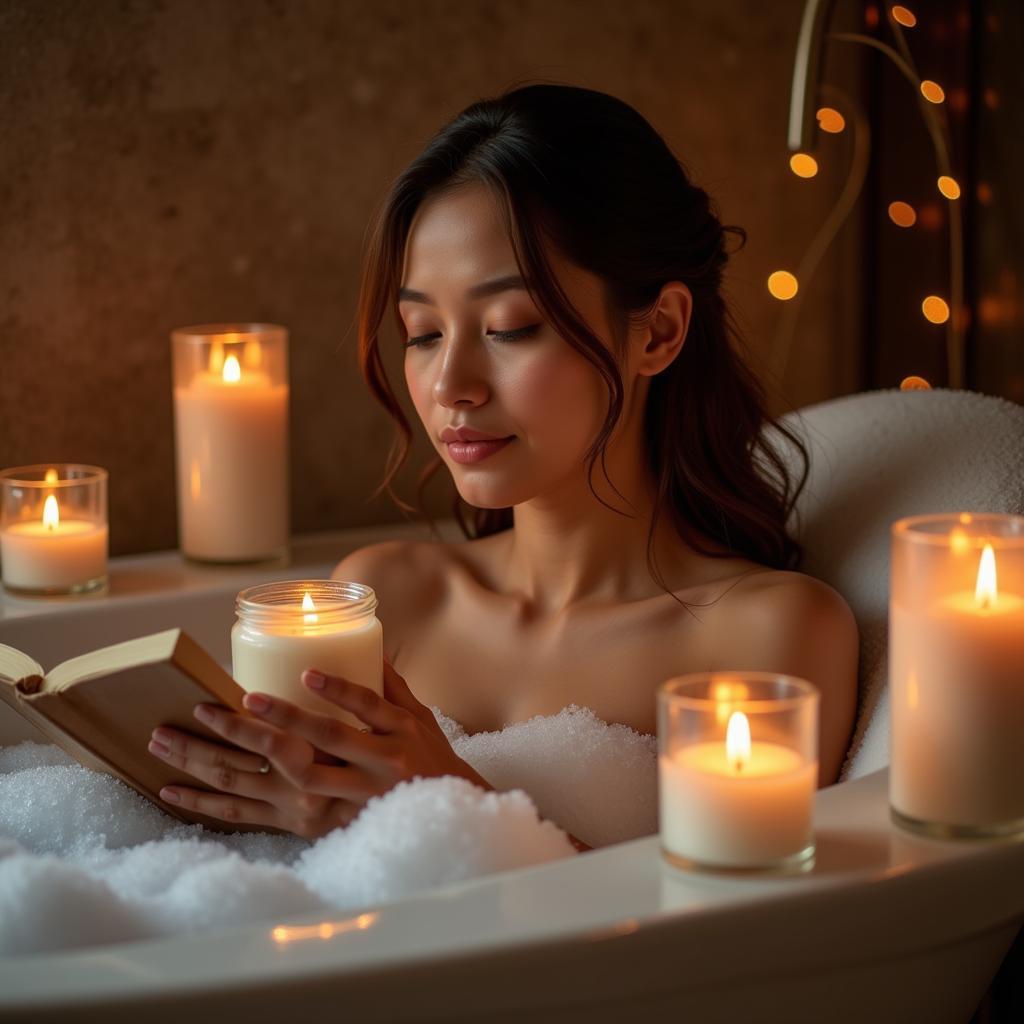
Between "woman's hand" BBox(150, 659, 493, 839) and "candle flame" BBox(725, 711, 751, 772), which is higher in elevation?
"candle flame" BBox(725, 711, 751, 772)

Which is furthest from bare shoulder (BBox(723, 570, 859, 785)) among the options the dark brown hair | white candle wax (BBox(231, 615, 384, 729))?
white candle wax (BBox(231, 615, 384, 729))

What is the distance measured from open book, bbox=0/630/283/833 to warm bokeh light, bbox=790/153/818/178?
1.64m

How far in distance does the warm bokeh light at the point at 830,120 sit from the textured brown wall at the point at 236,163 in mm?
162

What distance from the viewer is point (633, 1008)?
1.01 meters

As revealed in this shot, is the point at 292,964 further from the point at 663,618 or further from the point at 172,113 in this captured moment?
the point at 172,113

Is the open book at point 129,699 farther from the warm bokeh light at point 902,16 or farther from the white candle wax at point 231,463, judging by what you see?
the warm bokeh light at point 902,16

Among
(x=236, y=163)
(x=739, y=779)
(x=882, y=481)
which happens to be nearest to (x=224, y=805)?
(x=739, y=779)

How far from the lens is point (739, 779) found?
1010mm

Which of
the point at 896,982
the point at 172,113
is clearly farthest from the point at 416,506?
the point at 896,982

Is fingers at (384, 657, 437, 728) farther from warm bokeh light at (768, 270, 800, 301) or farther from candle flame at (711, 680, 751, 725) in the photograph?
warm bokeh light at (768, 270, 800, 301)

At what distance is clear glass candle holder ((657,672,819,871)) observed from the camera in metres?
1.02

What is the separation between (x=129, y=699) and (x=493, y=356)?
22.2 inches

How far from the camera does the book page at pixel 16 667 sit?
1311 mm

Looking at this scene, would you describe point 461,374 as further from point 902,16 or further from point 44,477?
point 902,16
